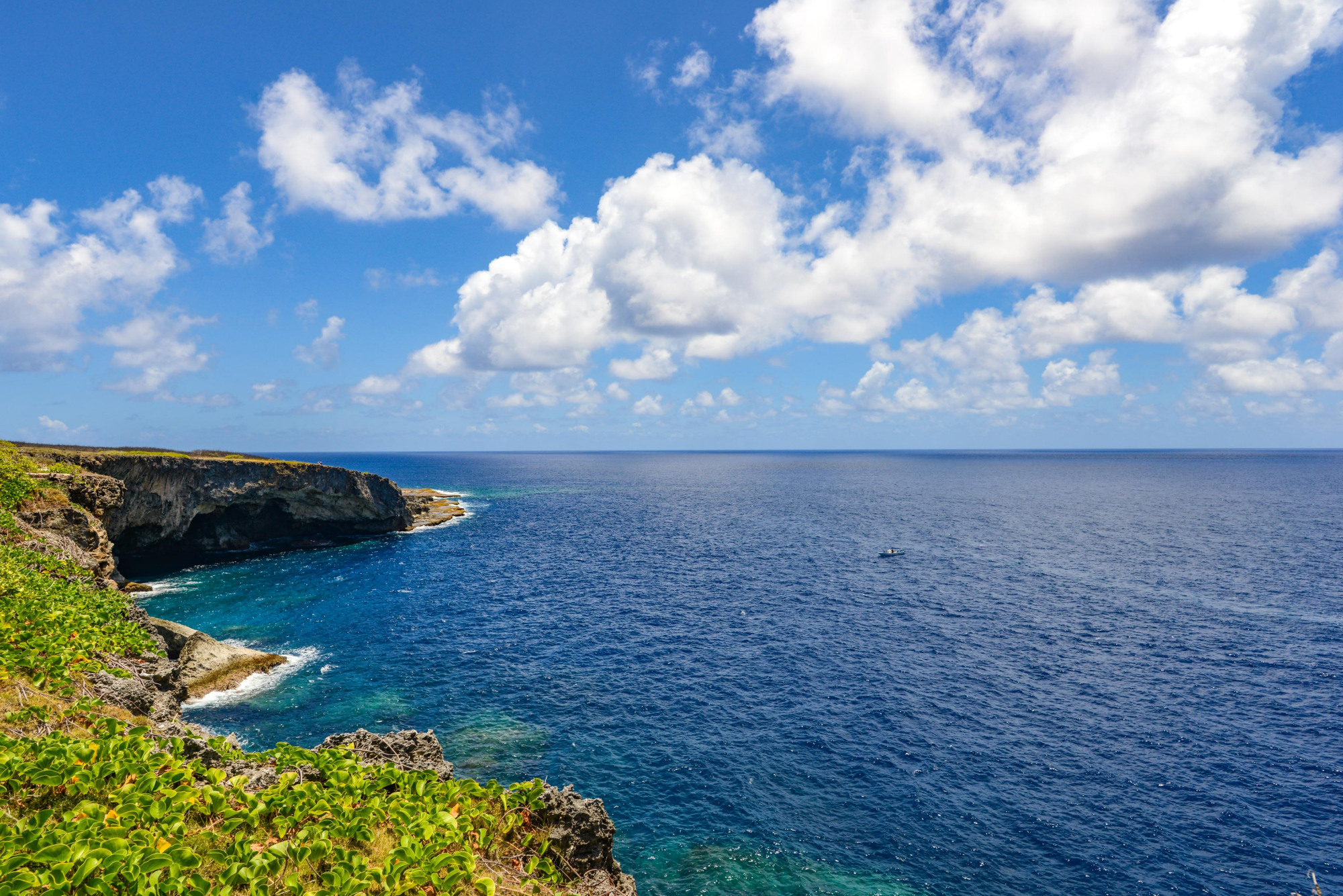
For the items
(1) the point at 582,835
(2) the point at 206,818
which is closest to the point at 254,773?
(2) the point at 206,818

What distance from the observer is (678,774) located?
31.9 m

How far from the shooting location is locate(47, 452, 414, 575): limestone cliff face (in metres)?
71.1

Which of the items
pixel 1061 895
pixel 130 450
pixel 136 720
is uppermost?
pixel 130 450

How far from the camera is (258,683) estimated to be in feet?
137

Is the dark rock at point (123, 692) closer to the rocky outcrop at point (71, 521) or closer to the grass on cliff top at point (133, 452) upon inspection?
the rocky outcrop at point (71, 521)

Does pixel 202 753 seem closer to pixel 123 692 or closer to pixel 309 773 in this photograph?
pixel 309 773

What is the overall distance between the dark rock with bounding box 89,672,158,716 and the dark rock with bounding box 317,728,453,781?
5568 mm

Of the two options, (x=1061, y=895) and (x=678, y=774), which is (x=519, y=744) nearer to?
(x=678, y=774)

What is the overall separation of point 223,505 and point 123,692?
76.8 meters

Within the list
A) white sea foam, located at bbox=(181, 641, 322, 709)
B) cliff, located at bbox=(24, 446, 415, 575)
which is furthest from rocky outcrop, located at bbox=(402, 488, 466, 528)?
white sea foam, located at bbox=(181, 641, 322, 709)

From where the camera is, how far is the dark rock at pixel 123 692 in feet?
59.4

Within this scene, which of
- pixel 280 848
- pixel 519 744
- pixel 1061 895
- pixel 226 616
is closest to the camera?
pixel 280 848

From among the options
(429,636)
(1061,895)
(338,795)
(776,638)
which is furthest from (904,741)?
(429,636)

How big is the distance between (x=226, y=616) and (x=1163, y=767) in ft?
240
